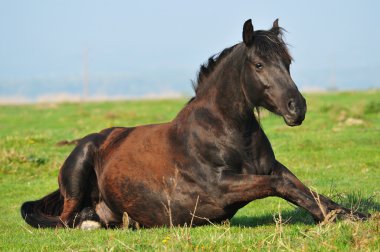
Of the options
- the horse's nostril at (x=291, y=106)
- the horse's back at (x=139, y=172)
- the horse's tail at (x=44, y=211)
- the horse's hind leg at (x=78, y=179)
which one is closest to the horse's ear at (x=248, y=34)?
the horse's nostril at (x=291, y=106)

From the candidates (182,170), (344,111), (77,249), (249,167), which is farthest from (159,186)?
(344,111)

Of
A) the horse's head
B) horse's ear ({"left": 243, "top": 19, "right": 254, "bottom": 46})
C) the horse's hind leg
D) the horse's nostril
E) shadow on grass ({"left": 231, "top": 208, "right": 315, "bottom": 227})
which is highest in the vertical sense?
horse's ear ({"left": 243, "top": 19, "right": 254, "bottom": 46})

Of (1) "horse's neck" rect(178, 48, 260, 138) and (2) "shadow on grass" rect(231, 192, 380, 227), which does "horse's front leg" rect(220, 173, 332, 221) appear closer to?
(1) "horse's neck" rect(178, 48, 260, 138)

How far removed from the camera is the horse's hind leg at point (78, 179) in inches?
400

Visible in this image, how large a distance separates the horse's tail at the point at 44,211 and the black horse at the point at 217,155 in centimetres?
54

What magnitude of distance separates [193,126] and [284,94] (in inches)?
55.9

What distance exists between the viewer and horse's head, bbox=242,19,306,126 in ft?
25.1

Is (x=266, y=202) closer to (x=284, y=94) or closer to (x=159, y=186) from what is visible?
(x=159, y=186)

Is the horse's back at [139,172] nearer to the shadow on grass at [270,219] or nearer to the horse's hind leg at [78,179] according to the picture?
the horse's hind leg at [78,179]

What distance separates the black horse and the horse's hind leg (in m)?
0.35

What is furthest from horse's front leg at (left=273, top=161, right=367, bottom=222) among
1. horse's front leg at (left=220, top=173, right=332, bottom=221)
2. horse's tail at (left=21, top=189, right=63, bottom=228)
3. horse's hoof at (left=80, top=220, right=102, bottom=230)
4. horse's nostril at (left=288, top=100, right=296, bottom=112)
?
horse's tail at (left=21, top=189, right=63, bottom=228)

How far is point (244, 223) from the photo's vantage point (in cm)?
925

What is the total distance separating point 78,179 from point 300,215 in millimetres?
3274

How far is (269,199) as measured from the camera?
11.8m
